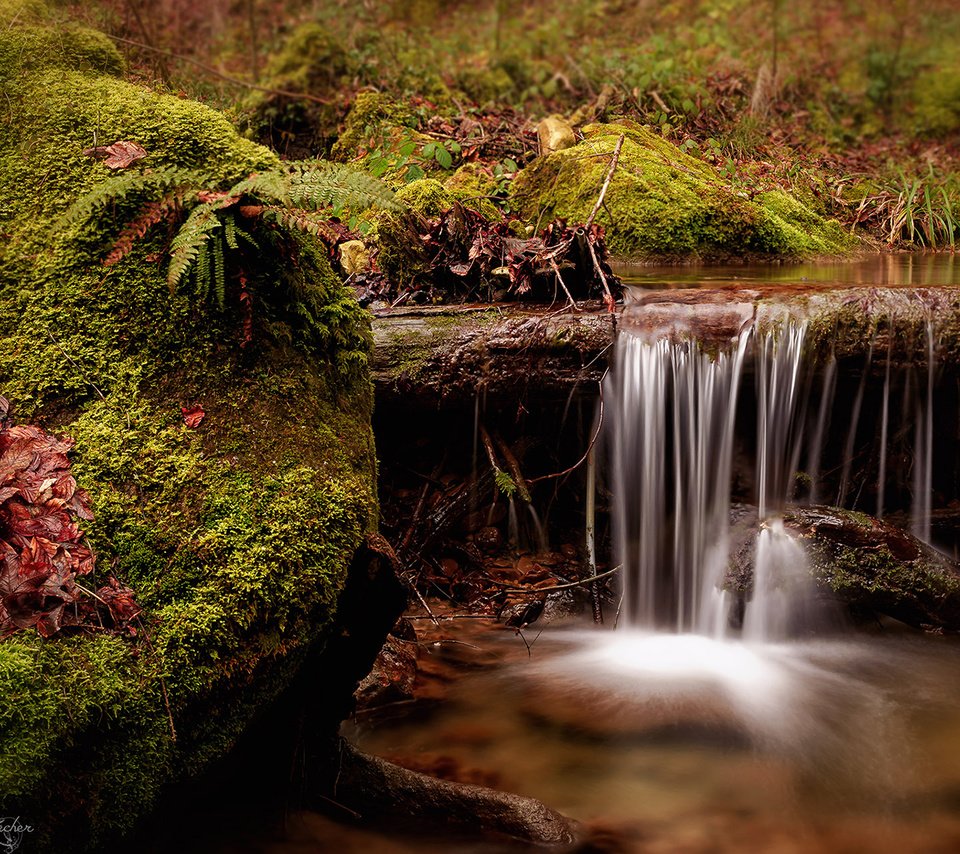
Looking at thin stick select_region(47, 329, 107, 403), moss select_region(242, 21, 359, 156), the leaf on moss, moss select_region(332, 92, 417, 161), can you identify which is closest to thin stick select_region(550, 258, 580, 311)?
thin stick select_region(47, 329, 107, 403)

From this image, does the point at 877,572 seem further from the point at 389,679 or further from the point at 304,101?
the point at 304,101

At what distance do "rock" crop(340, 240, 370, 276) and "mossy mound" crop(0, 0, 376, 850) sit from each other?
96.3 inches

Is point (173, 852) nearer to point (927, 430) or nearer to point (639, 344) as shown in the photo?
point (639, 344)

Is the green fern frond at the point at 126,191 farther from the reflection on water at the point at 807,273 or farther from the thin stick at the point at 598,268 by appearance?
the reflection on water at the point at 807,273

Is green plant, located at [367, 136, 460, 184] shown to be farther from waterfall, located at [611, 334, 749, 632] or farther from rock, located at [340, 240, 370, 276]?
waterfall, located at [611, 334, 749, 632]

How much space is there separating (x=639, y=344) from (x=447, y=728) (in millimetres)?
2436

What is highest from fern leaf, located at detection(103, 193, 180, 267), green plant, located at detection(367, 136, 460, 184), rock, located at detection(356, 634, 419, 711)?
green plant, located at detection(367, 136, 460, 184)

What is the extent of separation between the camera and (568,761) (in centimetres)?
353

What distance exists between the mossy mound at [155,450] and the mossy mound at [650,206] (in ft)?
17.1

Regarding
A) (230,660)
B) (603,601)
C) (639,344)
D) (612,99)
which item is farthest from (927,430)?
(612,99)

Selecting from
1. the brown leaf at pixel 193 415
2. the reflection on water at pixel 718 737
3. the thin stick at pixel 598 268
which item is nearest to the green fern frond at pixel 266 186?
the brown leaf at pixel 193 415

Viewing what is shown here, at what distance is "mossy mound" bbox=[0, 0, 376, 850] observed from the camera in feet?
7.15

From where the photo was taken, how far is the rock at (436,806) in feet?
9.43

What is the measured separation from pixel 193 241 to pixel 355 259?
3318 millimetres
